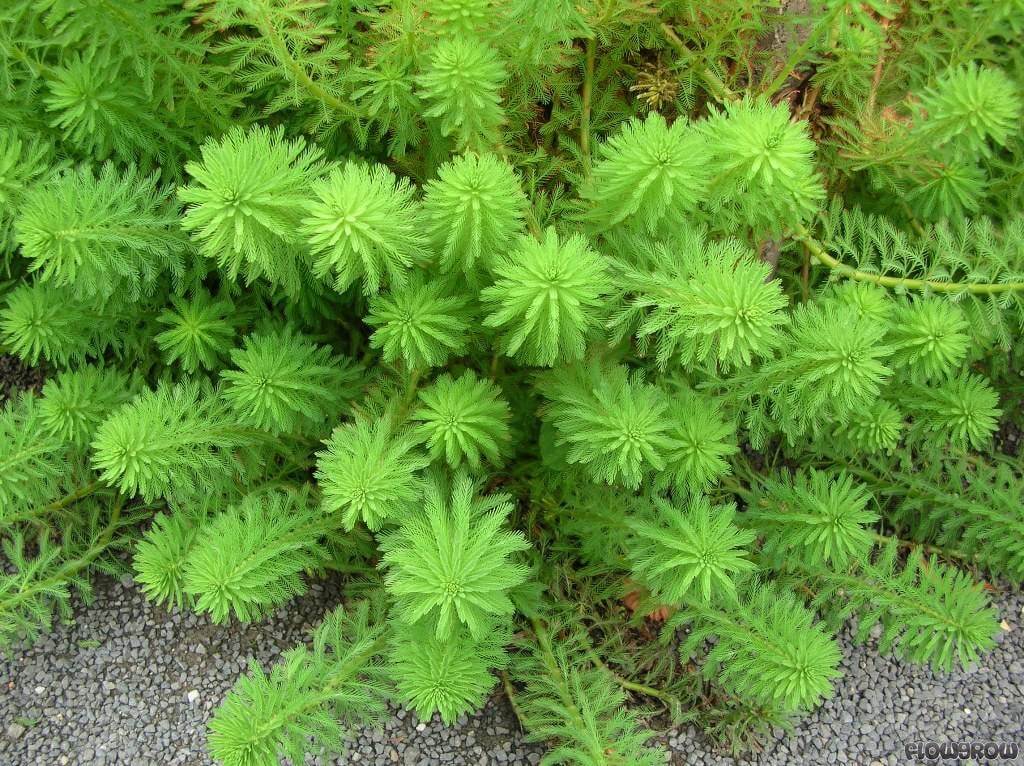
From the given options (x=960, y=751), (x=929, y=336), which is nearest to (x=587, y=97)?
(x=929, y=336)

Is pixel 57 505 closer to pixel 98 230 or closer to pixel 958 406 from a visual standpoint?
pixel 98 230

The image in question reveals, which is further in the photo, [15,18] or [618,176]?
[15,18]

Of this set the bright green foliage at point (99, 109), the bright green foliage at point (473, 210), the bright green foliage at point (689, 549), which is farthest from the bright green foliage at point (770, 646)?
the bright green foliage at point (99, 109)

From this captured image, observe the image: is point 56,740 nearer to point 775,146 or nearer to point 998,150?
point 775,146

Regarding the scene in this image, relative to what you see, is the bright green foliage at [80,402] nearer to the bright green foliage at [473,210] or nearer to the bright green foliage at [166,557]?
the bright green foliage at [166,557]

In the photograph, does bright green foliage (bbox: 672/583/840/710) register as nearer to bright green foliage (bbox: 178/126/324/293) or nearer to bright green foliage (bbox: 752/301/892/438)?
bright green foliage (bbox: 752/301/892/438)

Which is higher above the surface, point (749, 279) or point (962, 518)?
point (749, 279)

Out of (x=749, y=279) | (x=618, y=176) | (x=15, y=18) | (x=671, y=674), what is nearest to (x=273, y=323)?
(x=15, y=18)
